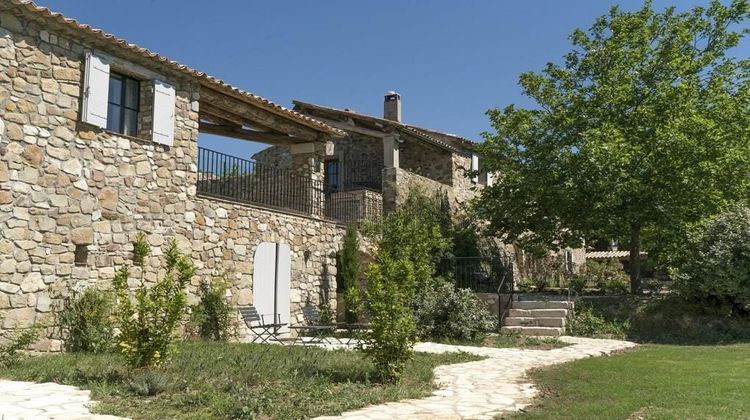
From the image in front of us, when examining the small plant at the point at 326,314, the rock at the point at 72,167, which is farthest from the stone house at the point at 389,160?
the rock at the point at 72,167

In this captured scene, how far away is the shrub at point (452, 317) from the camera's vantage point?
41.3 ft

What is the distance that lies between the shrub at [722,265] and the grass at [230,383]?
25.8 feet

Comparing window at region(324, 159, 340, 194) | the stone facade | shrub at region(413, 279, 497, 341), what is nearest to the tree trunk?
shrub at region(413, 279, 497, 341)

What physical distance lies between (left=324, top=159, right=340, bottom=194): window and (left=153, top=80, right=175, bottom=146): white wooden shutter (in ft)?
33.9

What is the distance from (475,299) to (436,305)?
2.90 feet

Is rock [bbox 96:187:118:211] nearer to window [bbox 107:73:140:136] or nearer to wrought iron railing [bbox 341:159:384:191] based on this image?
window [bbox 107:73:140:136]

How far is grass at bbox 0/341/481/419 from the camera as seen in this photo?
547cm

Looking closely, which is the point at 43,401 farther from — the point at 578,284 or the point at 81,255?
the point at 578,284

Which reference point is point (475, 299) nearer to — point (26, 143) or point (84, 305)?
point (84, 305)

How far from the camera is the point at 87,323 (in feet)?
29.4

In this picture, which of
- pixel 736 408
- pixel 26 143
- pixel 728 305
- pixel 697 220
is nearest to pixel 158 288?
pixel 26 143

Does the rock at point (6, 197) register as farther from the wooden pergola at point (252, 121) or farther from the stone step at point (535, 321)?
the stone step at point (535, 321)

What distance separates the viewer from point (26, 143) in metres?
8.67

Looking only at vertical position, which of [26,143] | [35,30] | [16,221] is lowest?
[16,221]
